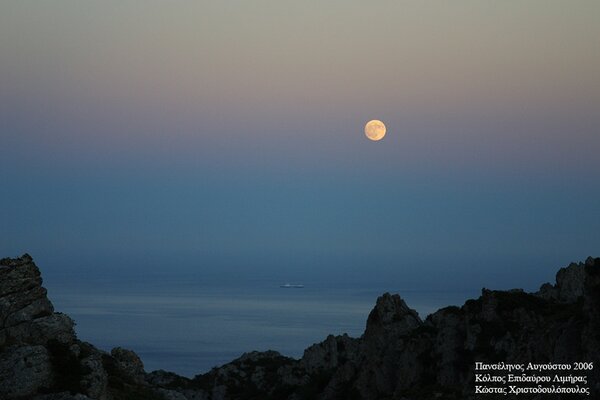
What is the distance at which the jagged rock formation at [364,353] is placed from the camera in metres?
46.3

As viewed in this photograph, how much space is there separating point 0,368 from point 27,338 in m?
3.83

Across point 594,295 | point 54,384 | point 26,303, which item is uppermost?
point 594,295

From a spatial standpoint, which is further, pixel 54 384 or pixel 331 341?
pixel 331 341

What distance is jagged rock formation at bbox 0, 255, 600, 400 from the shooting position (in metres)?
46.3

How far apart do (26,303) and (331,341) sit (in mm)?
86843

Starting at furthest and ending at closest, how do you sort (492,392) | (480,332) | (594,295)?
1. (480,332)
2. (492,392)
3. (594,295)

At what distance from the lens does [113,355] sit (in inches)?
2276

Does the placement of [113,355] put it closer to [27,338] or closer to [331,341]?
[27,338]

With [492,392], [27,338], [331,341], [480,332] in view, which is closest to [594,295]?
[492,392]

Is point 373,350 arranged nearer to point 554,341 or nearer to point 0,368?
point 554,341

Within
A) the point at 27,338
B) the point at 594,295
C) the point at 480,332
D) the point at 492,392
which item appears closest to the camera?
the point at 27,338

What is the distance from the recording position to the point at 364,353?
101 m

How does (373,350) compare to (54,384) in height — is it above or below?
above

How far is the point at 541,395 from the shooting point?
180 feet
